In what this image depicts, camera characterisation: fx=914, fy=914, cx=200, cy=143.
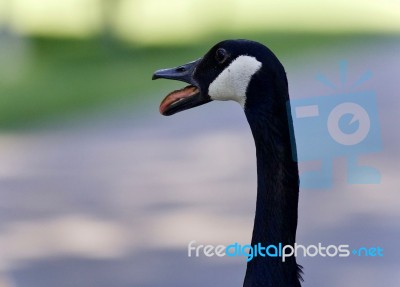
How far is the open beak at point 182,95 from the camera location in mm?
1490

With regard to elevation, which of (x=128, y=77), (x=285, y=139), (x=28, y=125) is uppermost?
(x=128, y=77)

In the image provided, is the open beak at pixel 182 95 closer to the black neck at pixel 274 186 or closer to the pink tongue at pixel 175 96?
the pink tongue at pixel 175 96

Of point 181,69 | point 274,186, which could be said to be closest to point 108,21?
point 181,69

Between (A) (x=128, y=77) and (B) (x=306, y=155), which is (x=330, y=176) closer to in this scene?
(B) (x=306, y=155)

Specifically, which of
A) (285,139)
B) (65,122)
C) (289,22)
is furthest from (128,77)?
(285,139)

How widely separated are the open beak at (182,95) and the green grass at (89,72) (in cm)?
178

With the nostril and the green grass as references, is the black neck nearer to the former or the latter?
the nostril

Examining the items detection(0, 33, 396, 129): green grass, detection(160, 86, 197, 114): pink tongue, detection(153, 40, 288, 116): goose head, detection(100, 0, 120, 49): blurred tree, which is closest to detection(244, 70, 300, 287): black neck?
detection(153, 40, 288, 116): goose head

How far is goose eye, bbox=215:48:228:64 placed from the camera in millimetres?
1448

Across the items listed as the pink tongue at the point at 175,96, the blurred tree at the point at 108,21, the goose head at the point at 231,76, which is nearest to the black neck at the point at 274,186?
the goose head at the point at 231,76

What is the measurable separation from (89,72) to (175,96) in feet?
6.76

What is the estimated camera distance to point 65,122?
319 centimetres

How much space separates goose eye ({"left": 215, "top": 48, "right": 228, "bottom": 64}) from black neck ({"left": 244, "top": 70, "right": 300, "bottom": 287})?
0.28ft

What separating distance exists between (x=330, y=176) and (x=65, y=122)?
39.4 inches
